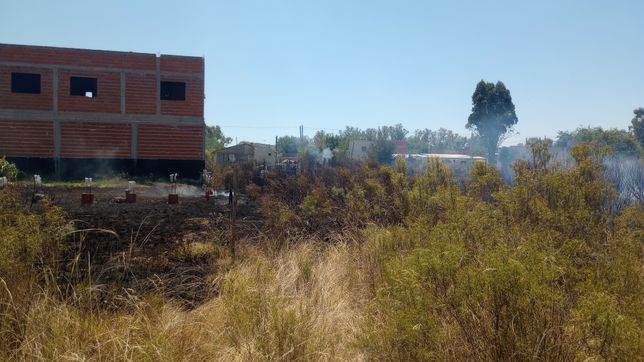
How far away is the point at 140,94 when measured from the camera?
28094 mm

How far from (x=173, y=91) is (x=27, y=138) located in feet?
25.7

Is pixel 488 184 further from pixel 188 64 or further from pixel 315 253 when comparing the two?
pixel 188 64

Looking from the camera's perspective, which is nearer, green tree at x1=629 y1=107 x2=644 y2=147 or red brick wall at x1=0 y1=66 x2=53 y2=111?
red brick wall at x1=0 y1=66 x2=53 y2=111

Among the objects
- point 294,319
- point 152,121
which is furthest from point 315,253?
point 152,121

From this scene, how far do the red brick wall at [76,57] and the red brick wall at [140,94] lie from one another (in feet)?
2.11

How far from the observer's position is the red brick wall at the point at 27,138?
2616 cm

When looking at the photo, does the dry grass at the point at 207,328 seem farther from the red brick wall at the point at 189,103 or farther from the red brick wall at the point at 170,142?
the red brick wall at the point at 189,103

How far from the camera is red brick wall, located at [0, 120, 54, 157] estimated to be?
2616 cm

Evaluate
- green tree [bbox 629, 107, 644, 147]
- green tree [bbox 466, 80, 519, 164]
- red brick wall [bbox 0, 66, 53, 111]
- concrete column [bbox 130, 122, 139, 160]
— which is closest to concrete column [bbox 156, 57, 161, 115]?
concrete column [bbox 130, 122, 139, 160]

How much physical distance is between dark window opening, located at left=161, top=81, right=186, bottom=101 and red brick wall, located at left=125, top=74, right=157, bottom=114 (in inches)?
23.1

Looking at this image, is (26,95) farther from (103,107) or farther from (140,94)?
(140,94)

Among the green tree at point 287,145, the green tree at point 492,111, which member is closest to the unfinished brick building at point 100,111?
the green tree at point 492,111

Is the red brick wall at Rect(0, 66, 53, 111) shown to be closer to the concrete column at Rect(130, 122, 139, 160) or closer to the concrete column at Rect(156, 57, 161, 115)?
the concrete column at Rect(130, 122, 139, 160)

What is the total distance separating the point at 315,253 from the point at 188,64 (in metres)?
24.4
